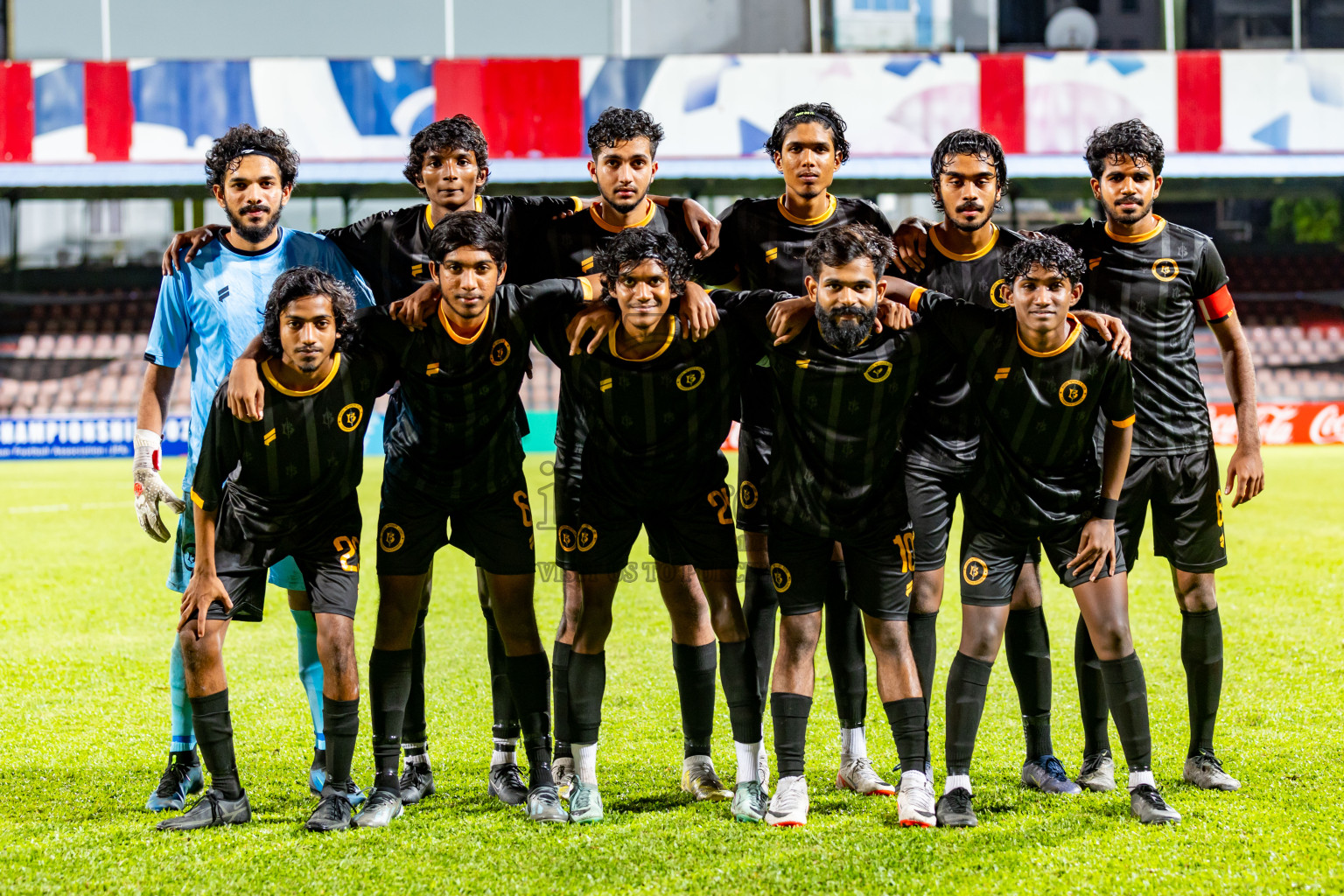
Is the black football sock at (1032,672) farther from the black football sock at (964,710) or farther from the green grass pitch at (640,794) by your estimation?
the black football sock at (964,710)

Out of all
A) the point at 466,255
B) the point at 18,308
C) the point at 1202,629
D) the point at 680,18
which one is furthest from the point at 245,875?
the point at 18,308

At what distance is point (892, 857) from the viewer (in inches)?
128

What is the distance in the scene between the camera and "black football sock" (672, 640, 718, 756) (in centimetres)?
385

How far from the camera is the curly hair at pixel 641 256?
140 inches

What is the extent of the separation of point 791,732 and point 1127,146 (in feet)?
7.06

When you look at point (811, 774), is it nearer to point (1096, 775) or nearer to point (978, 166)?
point (1096, 775)

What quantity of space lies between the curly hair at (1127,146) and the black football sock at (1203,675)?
1.48 m

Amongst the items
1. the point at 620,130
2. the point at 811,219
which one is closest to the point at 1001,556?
the point at 811,219

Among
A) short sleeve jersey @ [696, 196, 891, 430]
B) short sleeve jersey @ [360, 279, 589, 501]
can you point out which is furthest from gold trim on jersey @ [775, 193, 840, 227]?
short sleeve jersey @ [360, 279, 589, 501]

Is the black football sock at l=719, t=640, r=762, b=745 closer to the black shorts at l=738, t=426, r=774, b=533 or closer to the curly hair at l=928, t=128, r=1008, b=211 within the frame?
the black shorts at l=738, t=426, r=774, b=533

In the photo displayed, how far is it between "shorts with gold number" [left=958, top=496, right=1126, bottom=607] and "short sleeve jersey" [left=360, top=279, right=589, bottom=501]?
1.42 metres

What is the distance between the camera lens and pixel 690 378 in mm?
3658

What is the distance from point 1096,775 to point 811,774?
3.07 feet

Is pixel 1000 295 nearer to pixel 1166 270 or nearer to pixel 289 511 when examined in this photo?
pixel 1166 270
